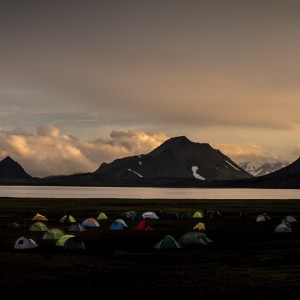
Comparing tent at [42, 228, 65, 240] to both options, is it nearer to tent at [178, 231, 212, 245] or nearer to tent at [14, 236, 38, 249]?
tent at [14, 236, 38, 249]

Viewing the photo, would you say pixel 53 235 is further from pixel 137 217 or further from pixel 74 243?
pixel 137 217

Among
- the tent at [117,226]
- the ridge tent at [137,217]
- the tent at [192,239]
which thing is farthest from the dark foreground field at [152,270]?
the ridge tent at [137,217]

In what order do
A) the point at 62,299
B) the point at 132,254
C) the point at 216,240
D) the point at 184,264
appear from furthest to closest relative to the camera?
the point at 216,240
the point at 132,254
the point at 184,264
the point at 62,299

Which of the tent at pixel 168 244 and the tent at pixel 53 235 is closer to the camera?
the tent at pixel 168 244

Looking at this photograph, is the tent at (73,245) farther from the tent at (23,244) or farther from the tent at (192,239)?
the tent at (192,239)

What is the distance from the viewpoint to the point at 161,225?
230 feet

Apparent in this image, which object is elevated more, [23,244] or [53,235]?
[23,244]

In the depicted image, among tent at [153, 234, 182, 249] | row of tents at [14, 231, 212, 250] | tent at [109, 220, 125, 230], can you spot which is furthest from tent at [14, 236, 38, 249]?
tent at [109, 220, 125, 230]

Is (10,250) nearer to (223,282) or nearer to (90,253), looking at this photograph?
(90,253)

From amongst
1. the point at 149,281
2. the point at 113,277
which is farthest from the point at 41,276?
the point at 149,281

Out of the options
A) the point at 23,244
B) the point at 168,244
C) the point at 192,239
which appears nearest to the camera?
the point at 168,244

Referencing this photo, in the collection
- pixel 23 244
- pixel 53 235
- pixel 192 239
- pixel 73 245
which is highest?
pixel 192 239

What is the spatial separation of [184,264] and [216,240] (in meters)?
15.9

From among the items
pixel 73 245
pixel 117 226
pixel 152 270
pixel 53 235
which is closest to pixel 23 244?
pixel 73 245
